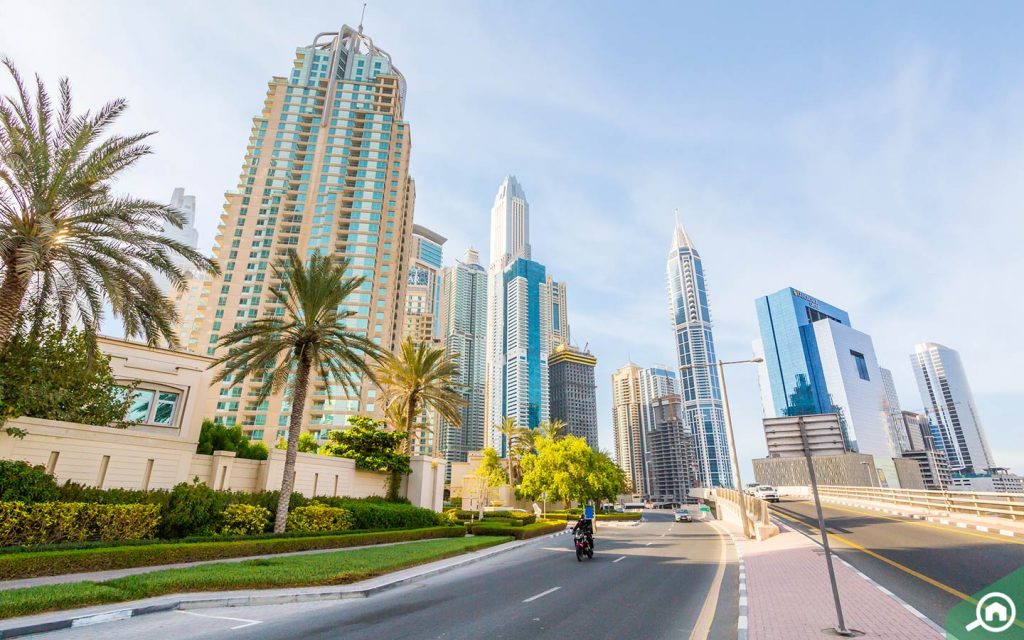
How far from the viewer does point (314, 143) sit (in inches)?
3917

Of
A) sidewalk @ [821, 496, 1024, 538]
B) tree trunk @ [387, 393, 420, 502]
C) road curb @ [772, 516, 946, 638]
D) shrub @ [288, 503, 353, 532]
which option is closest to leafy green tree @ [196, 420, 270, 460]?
shrub @ [288, 503, 353, 532]

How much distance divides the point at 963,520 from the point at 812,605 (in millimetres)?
21285

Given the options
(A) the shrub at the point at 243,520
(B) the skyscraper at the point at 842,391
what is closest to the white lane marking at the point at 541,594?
(A) the shrub at the point at 243,520

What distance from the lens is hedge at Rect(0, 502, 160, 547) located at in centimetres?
1342

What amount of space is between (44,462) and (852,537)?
104 ft

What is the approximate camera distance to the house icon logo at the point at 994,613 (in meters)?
7.76

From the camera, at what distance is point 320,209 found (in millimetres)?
92625

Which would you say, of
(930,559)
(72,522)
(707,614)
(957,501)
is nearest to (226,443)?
(72,522)

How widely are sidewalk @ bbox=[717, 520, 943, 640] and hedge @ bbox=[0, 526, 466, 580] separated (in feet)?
52.0

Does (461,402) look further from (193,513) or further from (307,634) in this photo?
(307,634)

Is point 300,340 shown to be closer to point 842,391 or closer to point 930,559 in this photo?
point 930,559

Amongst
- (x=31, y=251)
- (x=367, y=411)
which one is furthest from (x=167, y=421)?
(x=367, y=411)

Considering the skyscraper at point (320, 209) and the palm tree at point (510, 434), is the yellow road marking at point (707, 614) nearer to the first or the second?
the palm tree at point (510, 434)

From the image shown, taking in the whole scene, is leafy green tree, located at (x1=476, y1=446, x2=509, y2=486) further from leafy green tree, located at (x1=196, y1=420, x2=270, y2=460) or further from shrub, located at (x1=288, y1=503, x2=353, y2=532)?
shrub, located at (x1=288, y1=503, x2=353, y2=532)
